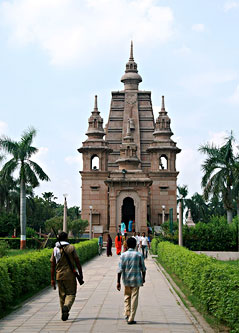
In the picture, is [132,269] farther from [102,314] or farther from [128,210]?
[128,210]

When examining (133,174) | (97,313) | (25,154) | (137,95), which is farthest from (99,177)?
(97,313)

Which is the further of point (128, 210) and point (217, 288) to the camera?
point (128, 210)

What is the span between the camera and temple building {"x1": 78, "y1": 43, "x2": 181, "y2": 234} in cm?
5534

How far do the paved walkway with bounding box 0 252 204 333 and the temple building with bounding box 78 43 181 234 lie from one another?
121ft

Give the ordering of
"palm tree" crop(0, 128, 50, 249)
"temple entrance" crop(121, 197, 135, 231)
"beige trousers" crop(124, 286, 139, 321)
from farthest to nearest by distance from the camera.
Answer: "temple entrance" crop(121, 197, 135, 231) → "palm tree" crop(0, 128, 50, 249) → "beige trousers" crop(124, 286, 139, 321)

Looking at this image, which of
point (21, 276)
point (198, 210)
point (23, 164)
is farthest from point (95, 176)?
point (21, 276)

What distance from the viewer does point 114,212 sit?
181 ft

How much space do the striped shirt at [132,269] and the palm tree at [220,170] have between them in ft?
97.7

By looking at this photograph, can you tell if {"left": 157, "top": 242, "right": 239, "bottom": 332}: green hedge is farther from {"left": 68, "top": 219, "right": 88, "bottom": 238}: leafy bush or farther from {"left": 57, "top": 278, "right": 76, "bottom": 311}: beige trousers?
{"left": 68, "top": 219, "right": 88, "bottom": 238}: leafy bush

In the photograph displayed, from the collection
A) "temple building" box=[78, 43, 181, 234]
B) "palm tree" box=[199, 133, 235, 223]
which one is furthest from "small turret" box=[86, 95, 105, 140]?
"palm tree" box=[199, 133, 235, 223]

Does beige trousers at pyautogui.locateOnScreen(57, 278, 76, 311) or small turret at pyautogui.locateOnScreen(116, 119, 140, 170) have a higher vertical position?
small turret at pyautogui.locateOnScreen(116, 119, 140, 170)

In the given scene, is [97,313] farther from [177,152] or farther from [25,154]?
[177,152]

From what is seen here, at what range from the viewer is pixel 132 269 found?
1129cm

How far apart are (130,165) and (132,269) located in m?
46.6
